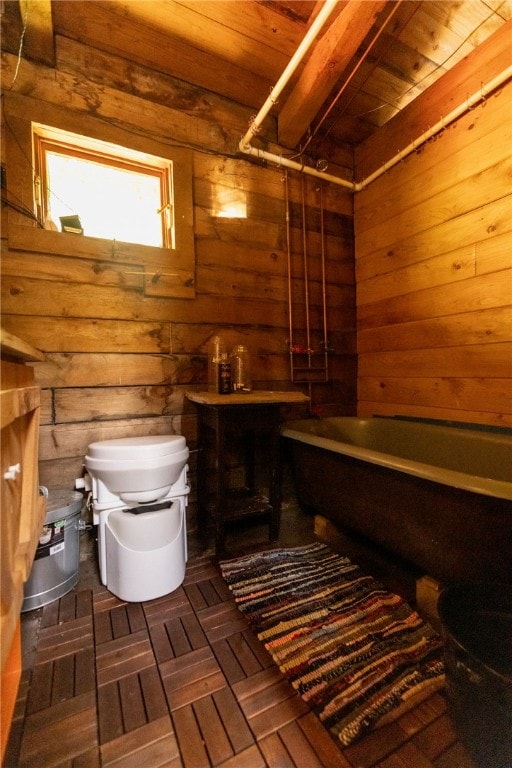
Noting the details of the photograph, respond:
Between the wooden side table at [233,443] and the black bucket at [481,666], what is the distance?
37.8 inches

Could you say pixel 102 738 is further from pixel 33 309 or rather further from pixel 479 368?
pixel 479 368

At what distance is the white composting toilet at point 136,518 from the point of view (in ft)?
4.19

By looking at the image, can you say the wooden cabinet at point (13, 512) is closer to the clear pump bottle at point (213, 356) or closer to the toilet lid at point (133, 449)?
the toilet lid at point (133, 449)

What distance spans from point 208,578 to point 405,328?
6.17ft

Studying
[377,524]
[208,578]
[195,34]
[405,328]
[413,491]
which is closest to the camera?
[413,491]

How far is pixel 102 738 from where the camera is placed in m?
0.81

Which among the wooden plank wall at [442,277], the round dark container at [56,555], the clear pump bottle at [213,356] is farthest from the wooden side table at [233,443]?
the wooden plank wall at [442,277]

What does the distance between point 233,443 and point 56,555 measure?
1005mm

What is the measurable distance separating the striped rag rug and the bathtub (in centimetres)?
22

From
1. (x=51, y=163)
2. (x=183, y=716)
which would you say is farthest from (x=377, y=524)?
(x=51, y=163)

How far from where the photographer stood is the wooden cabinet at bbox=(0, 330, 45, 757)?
563 millimetres

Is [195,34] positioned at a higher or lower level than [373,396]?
higher

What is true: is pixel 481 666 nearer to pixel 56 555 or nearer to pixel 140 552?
pixel 140 552

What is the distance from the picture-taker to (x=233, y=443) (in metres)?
1.95
